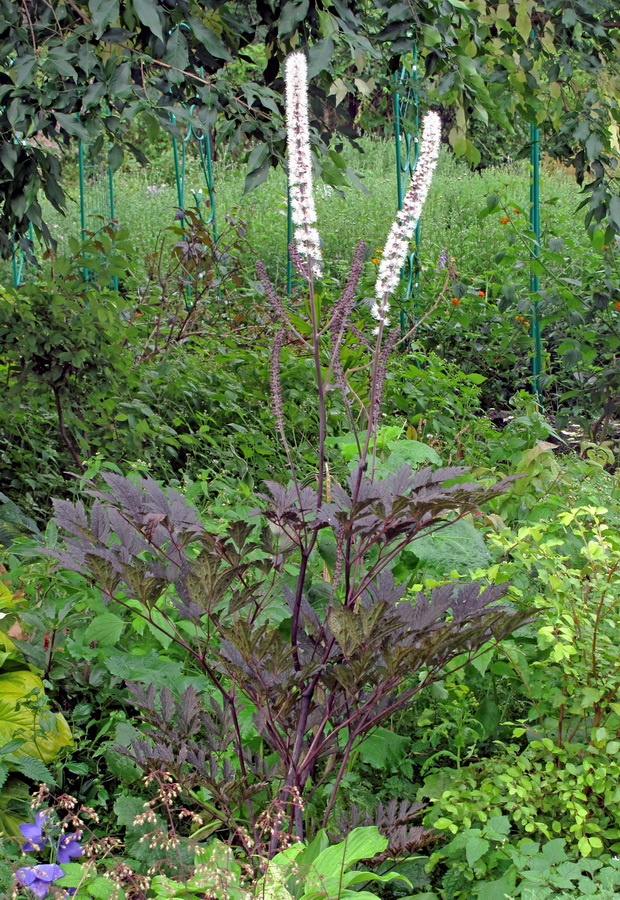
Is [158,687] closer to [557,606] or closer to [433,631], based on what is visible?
[433,631]

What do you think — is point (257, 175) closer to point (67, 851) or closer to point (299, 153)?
point (299, 153)

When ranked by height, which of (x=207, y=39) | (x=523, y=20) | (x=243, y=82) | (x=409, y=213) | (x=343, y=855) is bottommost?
(x=343, y=855)

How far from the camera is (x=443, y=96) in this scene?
122 inches

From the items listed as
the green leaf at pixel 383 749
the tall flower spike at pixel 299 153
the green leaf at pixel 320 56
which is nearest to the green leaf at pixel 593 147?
the green leaf at pixel 320 56

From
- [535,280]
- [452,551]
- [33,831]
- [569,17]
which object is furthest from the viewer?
[535,280]

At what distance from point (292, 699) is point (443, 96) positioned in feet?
7.74

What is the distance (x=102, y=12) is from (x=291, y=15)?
0.60 m

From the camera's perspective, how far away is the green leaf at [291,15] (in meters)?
2.71

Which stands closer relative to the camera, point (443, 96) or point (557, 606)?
point (557, 606)

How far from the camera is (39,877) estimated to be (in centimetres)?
149

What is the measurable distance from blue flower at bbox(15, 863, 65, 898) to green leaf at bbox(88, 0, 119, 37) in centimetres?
216

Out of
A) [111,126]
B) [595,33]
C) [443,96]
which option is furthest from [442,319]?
[111,126]

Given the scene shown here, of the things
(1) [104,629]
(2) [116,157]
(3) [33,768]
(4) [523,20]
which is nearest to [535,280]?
(4) [523,20]

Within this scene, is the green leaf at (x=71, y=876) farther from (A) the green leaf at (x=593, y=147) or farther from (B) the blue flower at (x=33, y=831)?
(A) the green leaf at (x=593, y=147)
